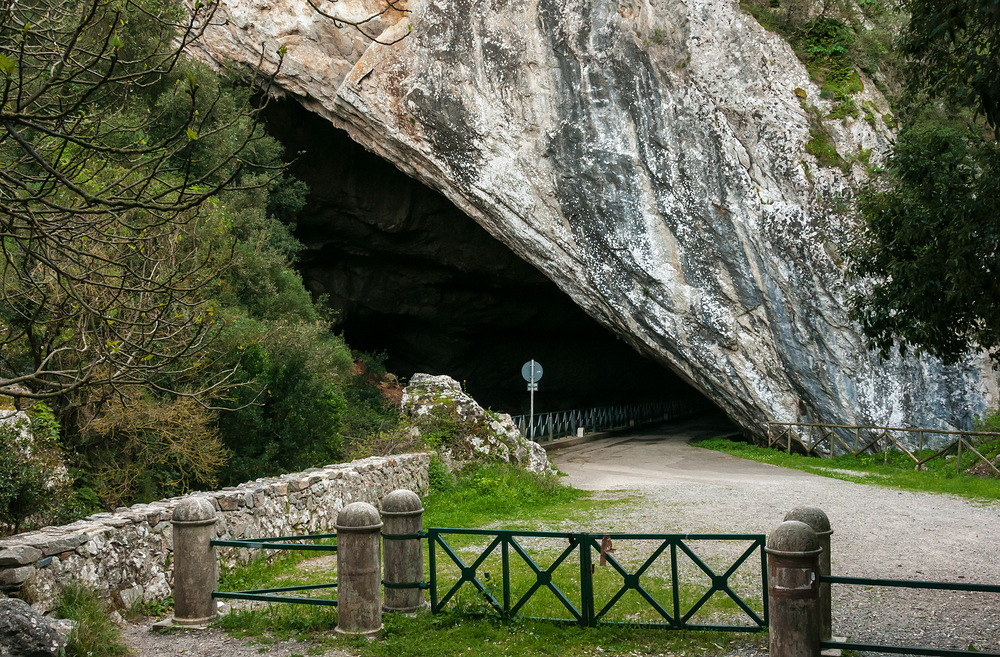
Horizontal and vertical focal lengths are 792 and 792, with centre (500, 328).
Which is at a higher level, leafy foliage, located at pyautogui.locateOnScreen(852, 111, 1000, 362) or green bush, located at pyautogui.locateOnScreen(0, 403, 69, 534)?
leafy foliage, located at pyautogui.locateOnScreen(852, 111, 1000, 362)

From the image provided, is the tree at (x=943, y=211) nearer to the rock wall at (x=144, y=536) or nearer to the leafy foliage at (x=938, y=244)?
the leafy foliage at (x=938, y=244)

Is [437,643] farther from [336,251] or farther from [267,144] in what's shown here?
[336,251]

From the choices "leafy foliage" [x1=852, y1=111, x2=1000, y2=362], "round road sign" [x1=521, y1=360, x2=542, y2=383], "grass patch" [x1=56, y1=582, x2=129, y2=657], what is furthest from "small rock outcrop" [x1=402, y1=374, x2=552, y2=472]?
"grass patch" [x1=56, y1=582, x2=129, y2=657]

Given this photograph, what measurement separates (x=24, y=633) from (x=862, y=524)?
9721 millimetres

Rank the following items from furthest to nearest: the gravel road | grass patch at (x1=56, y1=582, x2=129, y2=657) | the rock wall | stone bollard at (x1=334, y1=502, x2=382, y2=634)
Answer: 1. the gravel road
2. stone bollard at (x1=334, y1=502, x2=382, y2=634)
3. the rock wall
4. grass patch at (x1=56, y1=582, x2=129, y2=657)

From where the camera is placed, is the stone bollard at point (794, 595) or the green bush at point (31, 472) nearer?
the stone bollard at point (794, 595)

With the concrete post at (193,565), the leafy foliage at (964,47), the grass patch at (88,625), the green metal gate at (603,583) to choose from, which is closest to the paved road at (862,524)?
the green metal gate at (603,583)

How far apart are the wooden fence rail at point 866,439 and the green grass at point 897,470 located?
18 cm

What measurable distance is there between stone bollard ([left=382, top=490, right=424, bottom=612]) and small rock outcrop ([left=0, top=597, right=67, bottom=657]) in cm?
243

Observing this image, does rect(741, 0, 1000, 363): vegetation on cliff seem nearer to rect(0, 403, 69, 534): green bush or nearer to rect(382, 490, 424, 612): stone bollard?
rect(382, 490, 424, 612): stone bollard

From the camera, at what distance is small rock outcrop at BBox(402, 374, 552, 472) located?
14031 millimetres

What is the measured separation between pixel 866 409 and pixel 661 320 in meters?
5.04

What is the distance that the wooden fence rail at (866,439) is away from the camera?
16266mm

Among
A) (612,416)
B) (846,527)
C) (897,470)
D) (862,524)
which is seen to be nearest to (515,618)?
(846,527)
